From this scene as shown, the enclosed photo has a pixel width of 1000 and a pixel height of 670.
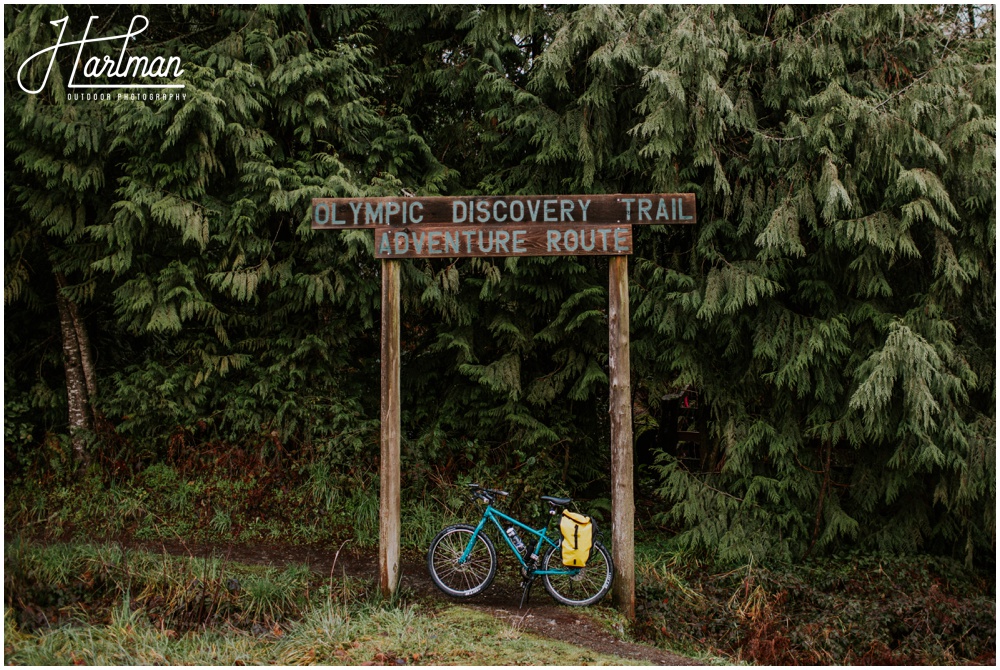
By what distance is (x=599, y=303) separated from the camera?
7.58 metres

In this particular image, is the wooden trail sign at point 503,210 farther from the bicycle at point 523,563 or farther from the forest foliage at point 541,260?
the bicycle at point 523,563

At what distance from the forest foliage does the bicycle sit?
1698mm

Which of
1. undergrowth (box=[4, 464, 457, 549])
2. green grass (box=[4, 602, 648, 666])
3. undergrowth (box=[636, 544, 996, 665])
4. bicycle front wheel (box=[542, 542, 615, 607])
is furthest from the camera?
undergrowth (box=[4, 464, 457, 549])

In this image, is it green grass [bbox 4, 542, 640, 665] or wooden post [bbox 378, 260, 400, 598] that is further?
wooden post [bbox 378, 260, 400, 598]

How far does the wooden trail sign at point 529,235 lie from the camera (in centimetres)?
574

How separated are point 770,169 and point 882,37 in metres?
1.58

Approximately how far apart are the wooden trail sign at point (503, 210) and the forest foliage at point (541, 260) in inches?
33.6

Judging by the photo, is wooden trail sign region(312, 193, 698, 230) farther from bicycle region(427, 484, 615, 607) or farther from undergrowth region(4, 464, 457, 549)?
undergrowth region(4, 464, 457, 549)

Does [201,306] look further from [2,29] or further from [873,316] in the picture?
[873,316]

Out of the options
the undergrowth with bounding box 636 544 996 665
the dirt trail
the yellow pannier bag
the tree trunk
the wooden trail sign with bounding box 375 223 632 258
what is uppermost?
the wooden trail sign with bounding box 375 223 632 258

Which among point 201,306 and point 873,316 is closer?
point 873,316

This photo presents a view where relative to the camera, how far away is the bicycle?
5.83 meters

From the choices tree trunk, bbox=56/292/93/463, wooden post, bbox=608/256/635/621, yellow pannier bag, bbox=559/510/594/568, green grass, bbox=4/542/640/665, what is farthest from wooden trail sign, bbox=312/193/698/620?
tree trunk, bbox=56/292/93/463

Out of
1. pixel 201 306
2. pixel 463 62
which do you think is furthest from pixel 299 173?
pixel 463 62
